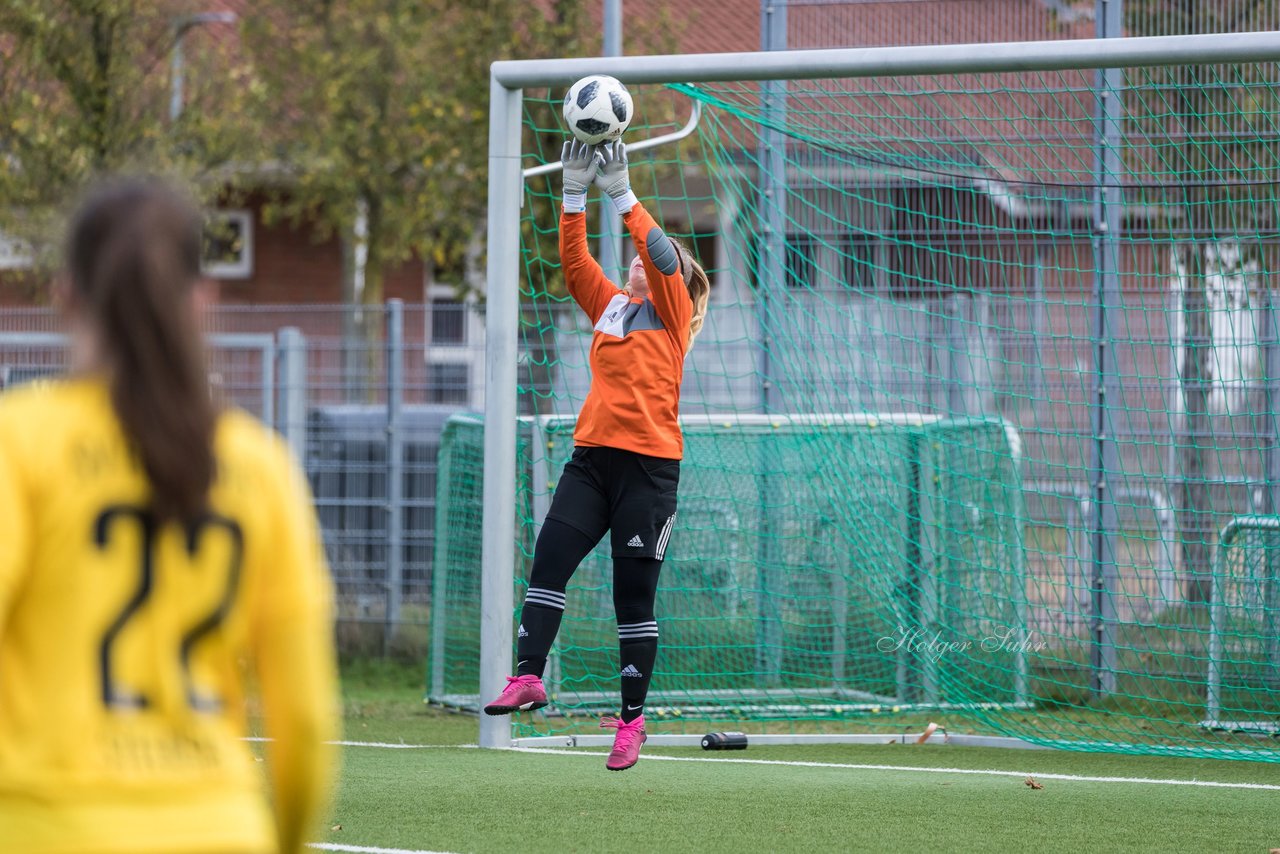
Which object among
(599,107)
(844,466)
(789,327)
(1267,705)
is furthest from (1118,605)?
(599,107)

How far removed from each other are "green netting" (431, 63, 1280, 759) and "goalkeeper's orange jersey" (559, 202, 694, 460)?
2237 mm

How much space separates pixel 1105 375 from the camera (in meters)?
8.99

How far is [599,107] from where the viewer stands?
614cm

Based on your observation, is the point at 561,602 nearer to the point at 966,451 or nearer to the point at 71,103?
the point at 966,451

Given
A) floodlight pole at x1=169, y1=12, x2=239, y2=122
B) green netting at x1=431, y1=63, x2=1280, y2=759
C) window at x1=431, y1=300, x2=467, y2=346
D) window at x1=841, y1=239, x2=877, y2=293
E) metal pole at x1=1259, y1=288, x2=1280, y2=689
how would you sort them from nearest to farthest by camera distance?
metal pole at x1=1259, y1=288, x2=1280, y2=689
green netting at x1=431, y1=63, x2=1280, y2=759
window at x1=841, y1=239, x2=877, y2=293
window at x1=431, y1=300, x2=467, y2=346
floodlight pole at x1=169, y1=12, x2=239, y2=122

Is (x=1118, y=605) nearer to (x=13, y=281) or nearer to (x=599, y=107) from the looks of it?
(x=599, y=107)

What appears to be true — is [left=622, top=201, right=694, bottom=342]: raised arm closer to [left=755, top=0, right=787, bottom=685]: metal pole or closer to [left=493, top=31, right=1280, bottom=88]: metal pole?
[left=493, top=31, right=1280, bottom=88]: metal pole

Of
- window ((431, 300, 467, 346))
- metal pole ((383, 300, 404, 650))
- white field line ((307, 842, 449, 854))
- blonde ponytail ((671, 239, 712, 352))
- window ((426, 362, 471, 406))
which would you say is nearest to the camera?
white field line ((307, 842, 449, 854))

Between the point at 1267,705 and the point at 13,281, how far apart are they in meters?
10.7

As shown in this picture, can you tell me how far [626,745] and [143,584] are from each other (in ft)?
13.5

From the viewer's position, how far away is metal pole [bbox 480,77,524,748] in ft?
24.0

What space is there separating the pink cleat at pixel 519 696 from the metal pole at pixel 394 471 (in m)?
4.75

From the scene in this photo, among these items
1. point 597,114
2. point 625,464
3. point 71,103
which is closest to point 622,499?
point 625,464

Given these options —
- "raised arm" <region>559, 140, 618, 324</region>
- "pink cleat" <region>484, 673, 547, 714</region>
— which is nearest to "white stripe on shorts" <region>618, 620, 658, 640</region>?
"pink cleat" <region>484, 673, 547, 714</region>
